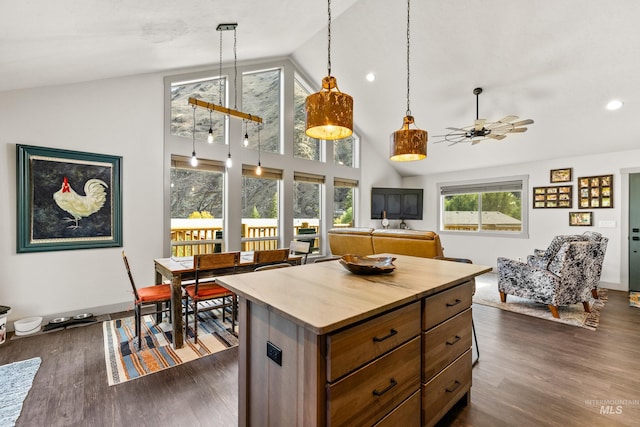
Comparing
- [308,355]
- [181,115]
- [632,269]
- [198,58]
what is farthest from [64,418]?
[632,269]

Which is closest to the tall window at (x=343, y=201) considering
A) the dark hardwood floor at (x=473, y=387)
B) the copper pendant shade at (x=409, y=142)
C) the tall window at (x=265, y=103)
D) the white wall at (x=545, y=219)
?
the tall window at (x=265, y=103)

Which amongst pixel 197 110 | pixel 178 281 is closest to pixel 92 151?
pixel 197 110

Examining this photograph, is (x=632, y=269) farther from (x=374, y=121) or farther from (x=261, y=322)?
(x=261, y=322)

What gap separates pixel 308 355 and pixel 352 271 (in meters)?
0.79

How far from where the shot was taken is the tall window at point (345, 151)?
6.66 m

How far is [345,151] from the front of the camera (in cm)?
688

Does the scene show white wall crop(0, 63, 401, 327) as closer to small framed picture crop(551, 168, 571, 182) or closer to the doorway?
small framed picture crop(551, 168, 571, 182)

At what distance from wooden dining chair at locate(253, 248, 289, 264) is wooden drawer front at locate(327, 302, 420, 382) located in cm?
221

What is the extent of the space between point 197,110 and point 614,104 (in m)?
6.34

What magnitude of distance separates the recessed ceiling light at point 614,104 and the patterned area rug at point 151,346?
609 centimetres

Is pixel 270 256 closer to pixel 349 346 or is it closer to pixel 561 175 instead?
pixel 349 346

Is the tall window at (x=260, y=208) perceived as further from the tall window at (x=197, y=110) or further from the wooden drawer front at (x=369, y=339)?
the wooden drawer front at (x=369, y=339)

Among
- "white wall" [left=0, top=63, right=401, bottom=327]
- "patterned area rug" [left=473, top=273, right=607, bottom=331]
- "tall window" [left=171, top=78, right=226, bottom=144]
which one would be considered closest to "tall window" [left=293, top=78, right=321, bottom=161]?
"tall window" [left=171, top=78, right=226, bottom=144]

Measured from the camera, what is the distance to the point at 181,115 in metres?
4.44
